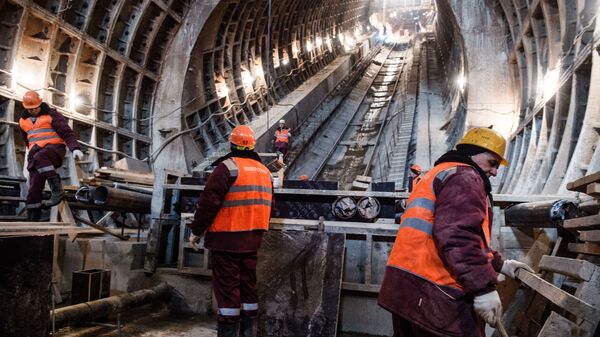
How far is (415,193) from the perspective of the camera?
267 cm

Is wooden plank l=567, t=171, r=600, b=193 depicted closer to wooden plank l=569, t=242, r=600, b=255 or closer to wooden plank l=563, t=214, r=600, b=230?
wooden plank l=563, t=214, r=600, b=230

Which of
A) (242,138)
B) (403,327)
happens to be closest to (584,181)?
(403,327)

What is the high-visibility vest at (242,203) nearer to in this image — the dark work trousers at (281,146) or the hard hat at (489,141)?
the hard hat at (489,141)

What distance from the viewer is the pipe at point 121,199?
5.39 metres

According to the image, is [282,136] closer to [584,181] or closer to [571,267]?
[584,181]

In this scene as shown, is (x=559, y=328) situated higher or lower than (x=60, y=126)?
lower

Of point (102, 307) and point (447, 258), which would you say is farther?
point (102, 307)

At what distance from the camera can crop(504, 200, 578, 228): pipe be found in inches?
149

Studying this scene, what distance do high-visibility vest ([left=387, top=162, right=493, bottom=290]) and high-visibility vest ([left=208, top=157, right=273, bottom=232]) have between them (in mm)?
1692

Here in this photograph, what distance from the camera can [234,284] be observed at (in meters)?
3.93

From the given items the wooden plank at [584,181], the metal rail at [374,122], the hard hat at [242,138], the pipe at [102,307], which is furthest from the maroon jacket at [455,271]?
the metal rail at [374,122]

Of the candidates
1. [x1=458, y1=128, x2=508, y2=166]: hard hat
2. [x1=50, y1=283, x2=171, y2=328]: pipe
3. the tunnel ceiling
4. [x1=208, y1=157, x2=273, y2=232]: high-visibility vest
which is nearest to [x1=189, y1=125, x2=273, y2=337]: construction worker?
[x1=208, y1=157, x2=273, y2=232]: high-visibility vest

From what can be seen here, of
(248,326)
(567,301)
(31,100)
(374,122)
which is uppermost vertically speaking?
(374,122)

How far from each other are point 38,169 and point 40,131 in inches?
20.4
